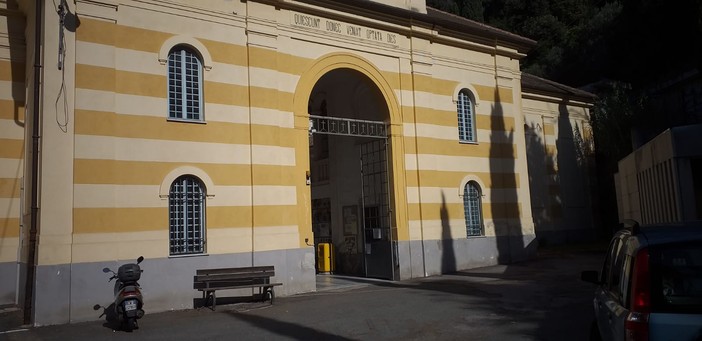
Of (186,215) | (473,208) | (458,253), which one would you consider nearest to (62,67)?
(186,215)

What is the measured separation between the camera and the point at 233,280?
1283 cm

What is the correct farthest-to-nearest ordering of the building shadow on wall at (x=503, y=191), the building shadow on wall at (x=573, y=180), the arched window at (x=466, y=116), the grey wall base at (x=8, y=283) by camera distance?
the building shadow on wall at (x=573, y=180), the building shadow on wall at (x=503, y=191), the arched window at (x=466, y=116), the grey wall base at (x=8, y=283)

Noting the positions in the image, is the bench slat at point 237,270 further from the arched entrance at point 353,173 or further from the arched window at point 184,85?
the arched entrance at point 353,173

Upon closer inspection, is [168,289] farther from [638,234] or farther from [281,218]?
[638,234]

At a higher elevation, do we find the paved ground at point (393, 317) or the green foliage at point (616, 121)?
the green foliage at point (616, 121)

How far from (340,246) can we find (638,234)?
15733 mm

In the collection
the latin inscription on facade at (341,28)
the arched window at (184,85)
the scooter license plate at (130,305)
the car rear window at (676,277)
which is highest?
the latin inscription on facade at (341,28)

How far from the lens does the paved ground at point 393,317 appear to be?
31.0 feet

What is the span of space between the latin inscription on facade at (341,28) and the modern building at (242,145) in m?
0.05

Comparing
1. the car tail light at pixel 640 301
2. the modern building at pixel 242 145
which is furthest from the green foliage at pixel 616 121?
the car tail light at pixel 640 301

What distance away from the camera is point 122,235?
12.2 m

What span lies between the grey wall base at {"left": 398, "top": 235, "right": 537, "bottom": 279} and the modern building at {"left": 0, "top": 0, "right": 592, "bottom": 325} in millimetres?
55

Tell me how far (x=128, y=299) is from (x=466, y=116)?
41.7ft

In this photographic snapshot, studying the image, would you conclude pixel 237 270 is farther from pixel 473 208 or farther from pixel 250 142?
pixel 473 208
